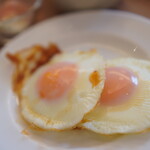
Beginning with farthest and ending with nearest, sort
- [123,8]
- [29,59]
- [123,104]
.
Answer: [123,8], [29,59], [123,104]

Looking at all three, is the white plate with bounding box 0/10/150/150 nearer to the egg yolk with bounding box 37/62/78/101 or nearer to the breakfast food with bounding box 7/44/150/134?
the breakfast food with bounding box 7/44/150/134

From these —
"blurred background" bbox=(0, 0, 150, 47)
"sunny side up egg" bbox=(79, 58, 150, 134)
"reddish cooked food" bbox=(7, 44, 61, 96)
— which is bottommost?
"sunny side up egg" bbox=(79, 58, 150, 134)

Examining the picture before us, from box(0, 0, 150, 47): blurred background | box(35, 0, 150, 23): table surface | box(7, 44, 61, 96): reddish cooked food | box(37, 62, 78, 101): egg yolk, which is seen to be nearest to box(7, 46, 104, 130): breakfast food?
box(37, 62, 78, 101): egg yolk

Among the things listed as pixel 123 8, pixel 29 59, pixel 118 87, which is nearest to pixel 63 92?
pixel 118 87

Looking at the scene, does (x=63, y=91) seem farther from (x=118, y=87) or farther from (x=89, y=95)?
(x=118, y=87)

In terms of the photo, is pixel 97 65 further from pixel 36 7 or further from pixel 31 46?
pixel 36 7
